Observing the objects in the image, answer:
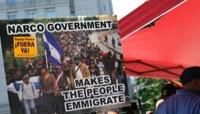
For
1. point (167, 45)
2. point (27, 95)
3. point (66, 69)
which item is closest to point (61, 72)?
point (66, 69)

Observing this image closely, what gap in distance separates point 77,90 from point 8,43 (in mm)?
589

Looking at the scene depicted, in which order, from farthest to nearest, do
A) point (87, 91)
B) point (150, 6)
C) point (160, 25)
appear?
1. point (160, 25)
2. point (150, 6)
3. point (87, 91)

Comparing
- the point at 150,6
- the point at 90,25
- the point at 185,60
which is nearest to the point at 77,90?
the point at 90,25

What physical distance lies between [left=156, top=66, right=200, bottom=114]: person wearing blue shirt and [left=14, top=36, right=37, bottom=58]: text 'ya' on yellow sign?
3.94 feet

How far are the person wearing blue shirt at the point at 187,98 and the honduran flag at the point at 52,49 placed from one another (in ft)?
3.39

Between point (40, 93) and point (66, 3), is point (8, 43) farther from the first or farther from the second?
point (66, 3)

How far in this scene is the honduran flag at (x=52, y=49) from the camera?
158 inches

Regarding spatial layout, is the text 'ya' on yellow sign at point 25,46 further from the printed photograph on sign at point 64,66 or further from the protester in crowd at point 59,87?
the protester in crowd at point 59,87

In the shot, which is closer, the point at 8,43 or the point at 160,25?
the point at 8,43

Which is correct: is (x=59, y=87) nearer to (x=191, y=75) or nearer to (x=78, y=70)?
(x=78, y=70)

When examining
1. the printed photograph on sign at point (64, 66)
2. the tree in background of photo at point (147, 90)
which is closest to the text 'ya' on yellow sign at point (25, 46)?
the printed photograph on sign at point (64, 66)

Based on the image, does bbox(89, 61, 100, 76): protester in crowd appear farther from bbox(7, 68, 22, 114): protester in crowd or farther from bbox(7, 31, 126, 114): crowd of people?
bbox(7, 68, 22, 114): protester in crowd

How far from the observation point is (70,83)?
4.08 metres

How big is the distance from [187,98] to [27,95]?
1.28 metres
